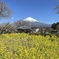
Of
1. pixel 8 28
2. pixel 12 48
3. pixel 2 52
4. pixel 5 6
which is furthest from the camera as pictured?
pixel 8 28

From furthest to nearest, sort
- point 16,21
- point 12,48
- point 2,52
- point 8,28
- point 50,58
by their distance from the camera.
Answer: point 16,21, point 8,28, point 12,48, point 2,52, point 50,58

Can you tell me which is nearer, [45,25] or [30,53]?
[30,53]

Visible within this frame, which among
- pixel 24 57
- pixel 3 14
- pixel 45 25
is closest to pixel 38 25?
pixel 45 25

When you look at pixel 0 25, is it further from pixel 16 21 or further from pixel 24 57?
pixel 24 57

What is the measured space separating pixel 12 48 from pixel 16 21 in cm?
2491

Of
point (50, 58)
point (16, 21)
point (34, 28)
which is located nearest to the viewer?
point (50, 58)

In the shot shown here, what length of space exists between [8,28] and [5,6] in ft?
10.6

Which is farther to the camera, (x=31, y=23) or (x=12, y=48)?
(x=31, y=23)

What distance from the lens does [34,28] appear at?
2648cm

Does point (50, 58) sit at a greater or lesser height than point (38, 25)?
lesser

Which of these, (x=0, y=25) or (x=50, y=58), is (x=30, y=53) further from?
(x=0, y=25)

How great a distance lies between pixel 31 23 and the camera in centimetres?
2503

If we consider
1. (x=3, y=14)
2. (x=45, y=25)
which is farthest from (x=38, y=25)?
(x=3, y=14)

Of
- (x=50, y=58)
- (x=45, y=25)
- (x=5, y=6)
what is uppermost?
(x=5, y=6)
